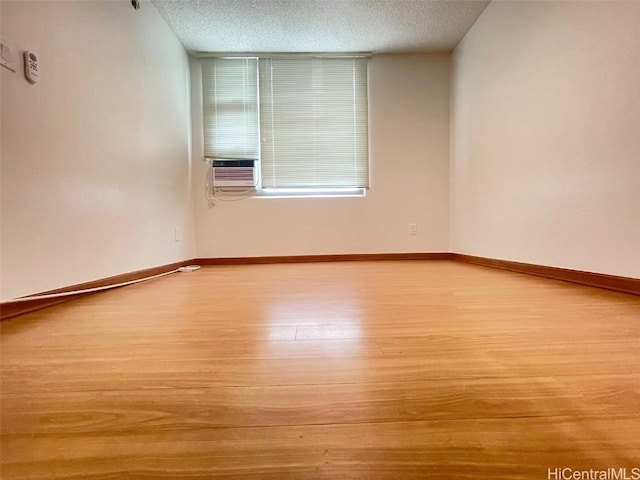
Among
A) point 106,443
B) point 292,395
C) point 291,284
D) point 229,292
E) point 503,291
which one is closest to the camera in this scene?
point 106,443

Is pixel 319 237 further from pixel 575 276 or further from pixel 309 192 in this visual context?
pixel 575 276

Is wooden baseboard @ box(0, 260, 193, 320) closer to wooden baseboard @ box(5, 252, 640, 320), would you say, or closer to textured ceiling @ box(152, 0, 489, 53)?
wooden baseboard @ box(5, 252, 640, 320)

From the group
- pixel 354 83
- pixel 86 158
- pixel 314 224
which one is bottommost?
pixel 314 224

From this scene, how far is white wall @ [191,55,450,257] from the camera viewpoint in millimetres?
3291

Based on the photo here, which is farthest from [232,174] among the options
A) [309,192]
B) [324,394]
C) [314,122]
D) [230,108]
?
[324,394]

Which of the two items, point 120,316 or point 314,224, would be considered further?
point 314,224

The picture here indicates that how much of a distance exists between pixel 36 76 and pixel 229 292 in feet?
4.09

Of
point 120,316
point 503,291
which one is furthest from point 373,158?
point 120,316

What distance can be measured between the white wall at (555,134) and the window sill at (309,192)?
42.4 inches

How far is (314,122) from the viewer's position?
3297 millimetres

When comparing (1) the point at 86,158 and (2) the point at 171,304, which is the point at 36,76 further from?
(2) the point at 171,304

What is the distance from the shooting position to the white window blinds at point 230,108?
3.23m

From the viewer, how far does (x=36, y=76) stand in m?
1.38

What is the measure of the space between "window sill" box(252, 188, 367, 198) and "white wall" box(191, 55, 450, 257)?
0.18 feet
